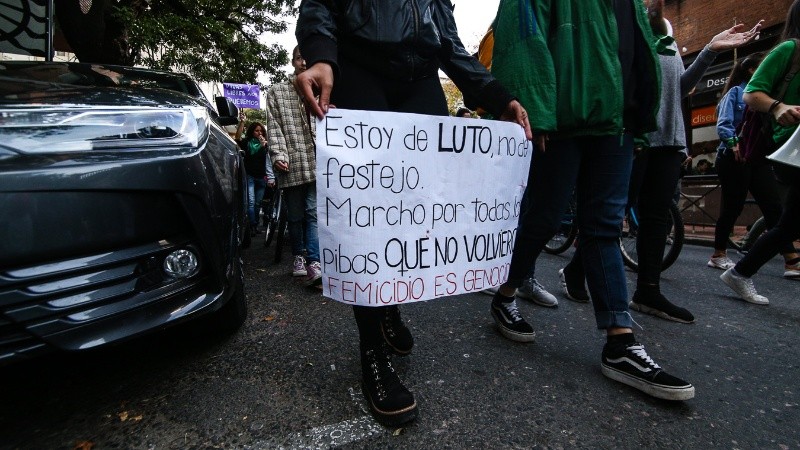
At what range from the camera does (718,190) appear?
7.06 m

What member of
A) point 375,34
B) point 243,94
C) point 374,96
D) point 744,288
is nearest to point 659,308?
point 744,288

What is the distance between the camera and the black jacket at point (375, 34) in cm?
134

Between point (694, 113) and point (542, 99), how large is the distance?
14.5m

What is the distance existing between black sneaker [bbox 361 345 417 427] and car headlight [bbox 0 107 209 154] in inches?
40.2

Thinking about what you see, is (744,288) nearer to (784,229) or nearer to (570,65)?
(784,229)

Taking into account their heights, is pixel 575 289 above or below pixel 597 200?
below

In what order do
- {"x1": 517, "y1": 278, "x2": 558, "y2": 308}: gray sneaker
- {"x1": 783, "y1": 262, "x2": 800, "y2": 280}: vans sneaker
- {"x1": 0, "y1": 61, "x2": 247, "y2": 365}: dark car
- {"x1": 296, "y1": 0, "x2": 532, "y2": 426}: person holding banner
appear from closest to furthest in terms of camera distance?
{"x1": 0, "y1": 61, "x2": 247, "y2": 365}: dark car, {"x1": 296, "y1": 0, "x2": 532, "y2": 426}: person holding banner, {"x1": 517, "y1": 278, "x2": 558, "y2": 308}: gray sneaker, {"x1": 783, "y1": 262, "x2": 800, "y2": 280}: vans sneaker

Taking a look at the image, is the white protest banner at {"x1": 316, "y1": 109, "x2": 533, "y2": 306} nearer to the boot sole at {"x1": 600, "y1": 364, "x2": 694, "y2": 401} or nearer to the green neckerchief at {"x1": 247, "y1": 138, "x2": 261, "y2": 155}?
the boot sole at {"x1": 600, "y1": 364, "x2": 694, "y2": 401}

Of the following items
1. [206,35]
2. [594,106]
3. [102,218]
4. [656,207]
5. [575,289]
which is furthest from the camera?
[206,35]

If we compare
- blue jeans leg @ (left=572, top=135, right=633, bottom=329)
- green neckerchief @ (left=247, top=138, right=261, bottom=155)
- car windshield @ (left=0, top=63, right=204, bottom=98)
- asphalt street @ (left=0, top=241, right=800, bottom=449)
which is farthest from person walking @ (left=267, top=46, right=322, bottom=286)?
green neckerchief @ (left=247, top=138, right=261, bottom=155)

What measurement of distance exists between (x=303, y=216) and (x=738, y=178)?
12.2ft

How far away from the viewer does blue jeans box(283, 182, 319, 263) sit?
337 cm

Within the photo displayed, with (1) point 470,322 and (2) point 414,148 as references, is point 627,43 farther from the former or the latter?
(1) point 470,322

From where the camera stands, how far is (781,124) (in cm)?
230
